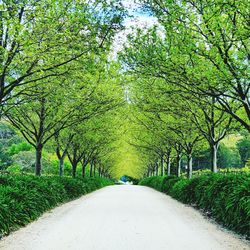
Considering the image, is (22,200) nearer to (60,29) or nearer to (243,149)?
(60,29)

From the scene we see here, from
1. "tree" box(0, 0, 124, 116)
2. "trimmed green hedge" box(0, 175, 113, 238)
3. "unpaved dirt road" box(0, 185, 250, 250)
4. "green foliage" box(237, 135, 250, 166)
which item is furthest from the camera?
"green foliage" box(237, 135, 250, 166)

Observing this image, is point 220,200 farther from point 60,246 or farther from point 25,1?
point 25,1

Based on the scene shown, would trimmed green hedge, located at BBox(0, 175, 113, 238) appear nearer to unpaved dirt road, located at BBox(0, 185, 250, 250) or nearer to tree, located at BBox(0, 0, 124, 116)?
unpaved dirt road, located at BBox(0, 185, 250, 250)

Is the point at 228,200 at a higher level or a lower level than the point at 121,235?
higher

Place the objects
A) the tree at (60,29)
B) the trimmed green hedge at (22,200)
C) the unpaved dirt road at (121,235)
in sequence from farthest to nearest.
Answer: the tree at (60,29)
the trimmed green hedge at (22,200)
the unpaved dirt road at (121,235)

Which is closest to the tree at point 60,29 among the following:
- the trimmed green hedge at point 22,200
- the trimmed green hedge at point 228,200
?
the trimmed green hedge at point 22,200

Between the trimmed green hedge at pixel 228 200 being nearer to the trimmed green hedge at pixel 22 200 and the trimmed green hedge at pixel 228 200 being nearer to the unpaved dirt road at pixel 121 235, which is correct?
the unpaved dirt road at pixel 121 235

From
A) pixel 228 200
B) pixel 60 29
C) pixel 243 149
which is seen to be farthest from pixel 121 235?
pixel 243 149

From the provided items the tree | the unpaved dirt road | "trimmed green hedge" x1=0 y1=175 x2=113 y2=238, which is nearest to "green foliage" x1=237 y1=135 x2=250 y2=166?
"trimmed green hedge" x1=0 y1=175 x2=113 y2=238

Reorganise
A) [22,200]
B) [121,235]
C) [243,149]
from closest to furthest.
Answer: [121,235] → [22,200] → [243,149]

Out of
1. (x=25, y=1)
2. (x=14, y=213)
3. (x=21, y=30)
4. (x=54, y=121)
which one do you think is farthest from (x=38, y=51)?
(x=54, y=121)

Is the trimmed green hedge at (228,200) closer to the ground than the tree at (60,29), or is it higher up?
closer to the ground

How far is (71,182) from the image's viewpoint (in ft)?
61.9

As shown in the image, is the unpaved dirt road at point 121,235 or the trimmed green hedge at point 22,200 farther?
the trimmed green hedge at point 22,200
